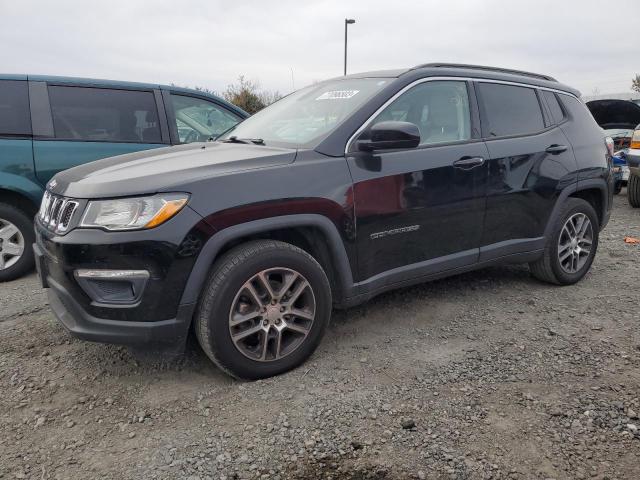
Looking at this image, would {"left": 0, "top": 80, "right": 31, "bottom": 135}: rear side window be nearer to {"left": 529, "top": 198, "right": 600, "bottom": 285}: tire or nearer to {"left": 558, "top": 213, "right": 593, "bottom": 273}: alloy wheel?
{"left": 529, "top": 198, "right": 600, "bottom": 285}: tire

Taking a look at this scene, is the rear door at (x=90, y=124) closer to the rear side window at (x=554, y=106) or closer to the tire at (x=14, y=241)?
the tire at (x=14, y=241)

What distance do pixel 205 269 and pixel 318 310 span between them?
675 mm

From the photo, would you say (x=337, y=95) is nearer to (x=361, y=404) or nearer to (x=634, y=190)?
(x=361, y=404)

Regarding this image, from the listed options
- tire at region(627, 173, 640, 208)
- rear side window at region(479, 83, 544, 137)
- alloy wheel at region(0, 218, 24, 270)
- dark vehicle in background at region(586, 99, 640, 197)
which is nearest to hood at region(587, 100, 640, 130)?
dark vehicle in background at region(586, 99, 640, 197)

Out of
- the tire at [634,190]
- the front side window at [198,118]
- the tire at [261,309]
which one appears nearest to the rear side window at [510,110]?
the tire at [261,309]

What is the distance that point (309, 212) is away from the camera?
2715 millimetres

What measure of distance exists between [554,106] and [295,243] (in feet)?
8.48

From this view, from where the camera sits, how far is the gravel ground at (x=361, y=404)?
6.81ft

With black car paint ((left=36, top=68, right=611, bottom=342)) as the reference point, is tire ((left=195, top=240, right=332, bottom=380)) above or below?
below

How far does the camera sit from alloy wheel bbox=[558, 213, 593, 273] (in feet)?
13.3

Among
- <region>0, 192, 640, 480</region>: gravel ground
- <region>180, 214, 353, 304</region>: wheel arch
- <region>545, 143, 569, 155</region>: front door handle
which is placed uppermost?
<region>545, 143, 569, 155</region>: front door handle

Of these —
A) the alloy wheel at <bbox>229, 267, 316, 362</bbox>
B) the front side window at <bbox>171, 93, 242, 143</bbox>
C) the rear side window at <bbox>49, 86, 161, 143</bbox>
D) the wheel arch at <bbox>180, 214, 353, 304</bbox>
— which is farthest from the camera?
the front side window at <bbox>171, 93, 242, 143</bbox>

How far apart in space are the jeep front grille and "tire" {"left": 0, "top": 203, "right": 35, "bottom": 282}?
1835 mm

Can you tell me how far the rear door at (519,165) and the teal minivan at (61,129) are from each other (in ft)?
9.75
